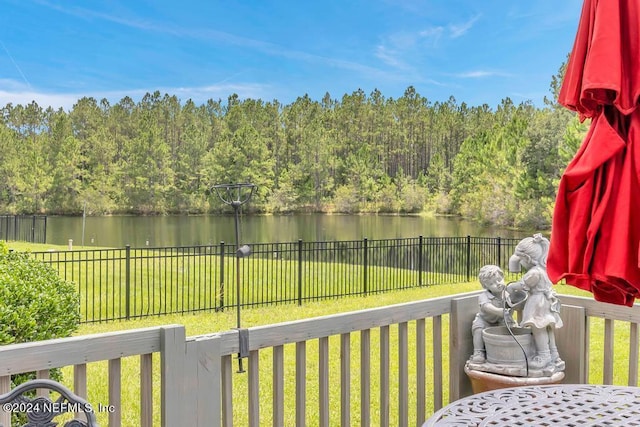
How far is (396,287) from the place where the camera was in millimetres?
9852

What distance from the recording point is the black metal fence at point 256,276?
8055 millimetres

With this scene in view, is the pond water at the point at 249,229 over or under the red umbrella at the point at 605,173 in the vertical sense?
under

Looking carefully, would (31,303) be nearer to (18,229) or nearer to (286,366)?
(286,366)

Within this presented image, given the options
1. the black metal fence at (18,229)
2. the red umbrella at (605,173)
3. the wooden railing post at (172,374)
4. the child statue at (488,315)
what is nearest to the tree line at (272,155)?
the black metal fence at (18,229)

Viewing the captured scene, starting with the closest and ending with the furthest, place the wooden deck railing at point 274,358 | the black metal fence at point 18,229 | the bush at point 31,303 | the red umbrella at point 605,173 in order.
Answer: the red umbrella at point 605,173 < the wooden deck railing at point 274,358 < the bush at point 31,303 < the black metal fence at point 18,229

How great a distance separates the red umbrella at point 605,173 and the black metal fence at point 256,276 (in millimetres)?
6669

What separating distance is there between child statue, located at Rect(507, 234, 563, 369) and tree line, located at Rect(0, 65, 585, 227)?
66.6 feet

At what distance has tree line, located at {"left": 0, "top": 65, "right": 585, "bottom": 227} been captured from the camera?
2725 centimetres

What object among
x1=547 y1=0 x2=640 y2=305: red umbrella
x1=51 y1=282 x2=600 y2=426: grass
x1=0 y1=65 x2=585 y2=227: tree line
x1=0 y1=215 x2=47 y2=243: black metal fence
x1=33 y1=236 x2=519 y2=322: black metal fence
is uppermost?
x1=0 y1=65 x2=585 y2=227: tree line

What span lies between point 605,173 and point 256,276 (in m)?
9.53

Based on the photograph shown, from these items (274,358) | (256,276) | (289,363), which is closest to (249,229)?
(256,276)

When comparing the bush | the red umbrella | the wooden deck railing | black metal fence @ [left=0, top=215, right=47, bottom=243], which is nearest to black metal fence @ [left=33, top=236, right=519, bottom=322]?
the bush

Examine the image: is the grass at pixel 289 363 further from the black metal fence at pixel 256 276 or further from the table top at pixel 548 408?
the table top at pixel 548 408

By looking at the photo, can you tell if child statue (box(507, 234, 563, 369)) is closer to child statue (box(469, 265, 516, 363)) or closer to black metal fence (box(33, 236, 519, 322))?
child statue (box(469, 265, 516, 363))
